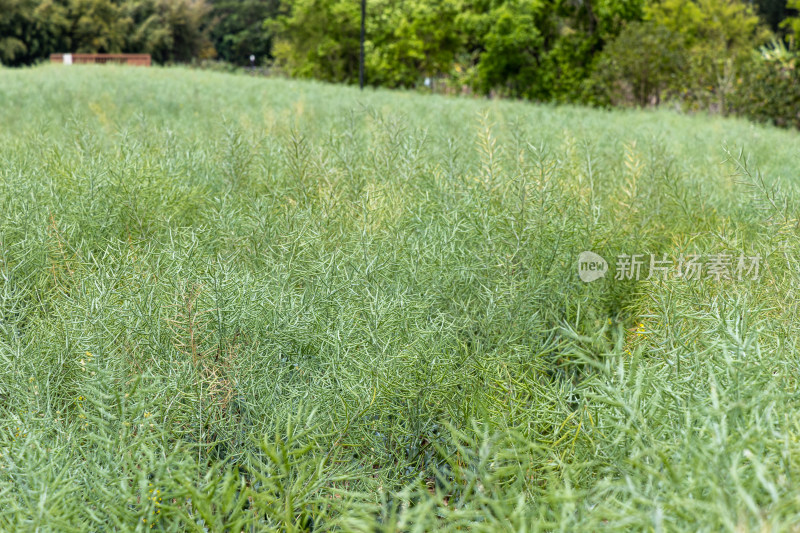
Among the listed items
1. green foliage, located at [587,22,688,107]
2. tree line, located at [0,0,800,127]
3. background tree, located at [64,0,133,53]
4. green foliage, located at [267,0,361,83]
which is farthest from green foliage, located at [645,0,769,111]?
background tree, located at [64,0,133,53]

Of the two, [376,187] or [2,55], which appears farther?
[2,55]

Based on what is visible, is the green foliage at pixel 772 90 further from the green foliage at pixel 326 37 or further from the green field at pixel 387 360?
the green foliage at pixel 326 37

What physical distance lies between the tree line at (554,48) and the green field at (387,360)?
33.5 feet

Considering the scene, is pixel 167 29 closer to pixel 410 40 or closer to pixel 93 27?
pixel 93 27

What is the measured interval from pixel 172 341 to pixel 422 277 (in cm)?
84

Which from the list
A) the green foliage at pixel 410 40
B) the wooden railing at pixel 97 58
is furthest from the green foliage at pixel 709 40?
the wooden railing at pixel 97 58

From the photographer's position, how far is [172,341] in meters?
1.72

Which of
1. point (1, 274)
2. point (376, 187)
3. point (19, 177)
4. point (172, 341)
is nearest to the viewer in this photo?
point (172, 341)

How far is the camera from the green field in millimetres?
1043

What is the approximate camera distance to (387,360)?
1.58 m

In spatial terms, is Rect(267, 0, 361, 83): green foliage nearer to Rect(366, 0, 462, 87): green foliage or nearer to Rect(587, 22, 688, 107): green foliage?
Rect(366, 0, 462, 87): green foliage

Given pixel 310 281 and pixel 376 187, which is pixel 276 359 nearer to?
pixel 310 281

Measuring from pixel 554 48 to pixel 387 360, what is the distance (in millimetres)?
20065

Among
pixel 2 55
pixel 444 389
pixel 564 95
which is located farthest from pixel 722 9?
pixel 2 55
